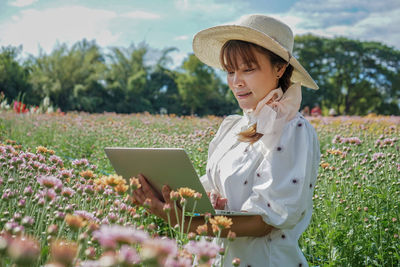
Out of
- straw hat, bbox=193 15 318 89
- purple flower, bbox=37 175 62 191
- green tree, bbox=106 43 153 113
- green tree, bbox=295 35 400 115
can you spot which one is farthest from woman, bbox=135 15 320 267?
green tree, bbox=295 35 400 115

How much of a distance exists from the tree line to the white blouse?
2179 cm

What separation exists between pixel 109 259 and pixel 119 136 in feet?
18.4

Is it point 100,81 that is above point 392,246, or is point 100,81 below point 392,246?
below

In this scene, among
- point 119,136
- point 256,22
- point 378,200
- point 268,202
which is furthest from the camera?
point 119,136

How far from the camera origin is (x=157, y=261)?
600mm

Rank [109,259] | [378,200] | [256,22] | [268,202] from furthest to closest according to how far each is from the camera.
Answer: [378,200] → [256,22] → [268,202] → [109,259]

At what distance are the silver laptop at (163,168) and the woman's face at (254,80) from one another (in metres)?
0.48

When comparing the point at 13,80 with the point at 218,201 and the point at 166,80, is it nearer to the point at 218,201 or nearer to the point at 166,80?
the point at 166,80

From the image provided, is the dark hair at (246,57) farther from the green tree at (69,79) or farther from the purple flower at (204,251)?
the green tree at (69,79)

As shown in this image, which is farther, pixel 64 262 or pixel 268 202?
pixel 268 202

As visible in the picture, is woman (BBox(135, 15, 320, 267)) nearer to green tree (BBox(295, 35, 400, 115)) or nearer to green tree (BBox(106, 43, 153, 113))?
green tree (BBox(106, 43, 153, 113))

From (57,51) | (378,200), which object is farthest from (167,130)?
(57,51)

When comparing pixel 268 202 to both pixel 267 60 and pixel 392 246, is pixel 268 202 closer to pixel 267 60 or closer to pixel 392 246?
pixel 267 60

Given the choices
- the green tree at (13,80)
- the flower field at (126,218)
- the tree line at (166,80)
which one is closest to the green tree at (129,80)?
the tree line at (166,80)
